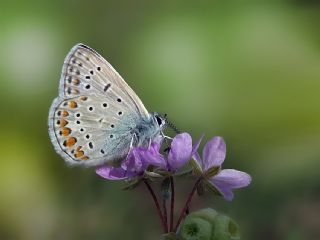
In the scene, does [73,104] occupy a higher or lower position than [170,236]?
higher

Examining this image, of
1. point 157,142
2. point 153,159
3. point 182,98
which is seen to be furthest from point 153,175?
point 182,98

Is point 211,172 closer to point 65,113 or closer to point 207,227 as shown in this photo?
point 207,227

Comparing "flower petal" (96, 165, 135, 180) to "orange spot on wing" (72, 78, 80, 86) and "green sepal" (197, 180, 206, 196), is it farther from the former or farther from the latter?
"orange spot on wing" (72, 78, 80, 86)

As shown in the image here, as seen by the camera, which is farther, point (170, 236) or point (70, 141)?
point (70, 141)

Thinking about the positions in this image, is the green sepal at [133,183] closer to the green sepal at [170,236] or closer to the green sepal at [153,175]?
the green sepal at [153,175]

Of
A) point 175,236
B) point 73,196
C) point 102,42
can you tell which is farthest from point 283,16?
point 175,236

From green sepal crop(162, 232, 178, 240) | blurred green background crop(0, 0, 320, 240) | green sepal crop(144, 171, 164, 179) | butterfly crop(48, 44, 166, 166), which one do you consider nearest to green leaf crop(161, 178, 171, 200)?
green sepal crop(144, 171, 164, 179)
